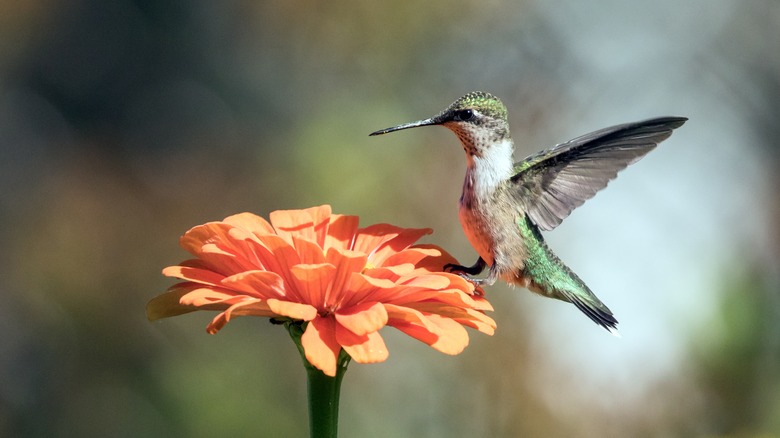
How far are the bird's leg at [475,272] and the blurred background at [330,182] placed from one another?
1.22 m

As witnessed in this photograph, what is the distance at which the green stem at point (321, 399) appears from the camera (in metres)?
0.89

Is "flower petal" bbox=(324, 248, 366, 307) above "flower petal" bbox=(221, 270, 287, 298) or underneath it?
above

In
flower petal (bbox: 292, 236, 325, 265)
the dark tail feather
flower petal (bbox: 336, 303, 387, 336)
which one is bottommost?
flower petal (bbox: 336, 303, 387, 336)

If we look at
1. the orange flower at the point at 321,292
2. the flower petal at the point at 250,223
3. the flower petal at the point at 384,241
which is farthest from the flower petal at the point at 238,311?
the flower petal at the point at 384,241

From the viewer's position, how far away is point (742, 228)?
8.61ft

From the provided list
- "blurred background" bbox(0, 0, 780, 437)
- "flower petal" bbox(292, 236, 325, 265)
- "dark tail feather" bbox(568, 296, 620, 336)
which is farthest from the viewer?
"blurred background" bbox(0, 0, 780, 437)

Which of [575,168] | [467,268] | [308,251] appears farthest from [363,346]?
[575,168]

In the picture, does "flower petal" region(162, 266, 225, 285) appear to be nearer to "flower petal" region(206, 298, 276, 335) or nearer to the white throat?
"flower petal" region(206, 298, 276, 335)

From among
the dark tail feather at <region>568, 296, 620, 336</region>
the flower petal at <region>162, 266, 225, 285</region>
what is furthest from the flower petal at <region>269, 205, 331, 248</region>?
the dark tail feather at <region>568, 296, 620, 336</region>

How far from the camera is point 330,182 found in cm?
267

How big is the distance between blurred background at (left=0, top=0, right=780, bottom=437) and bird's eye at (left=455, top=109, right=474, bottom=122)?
129 centimetres

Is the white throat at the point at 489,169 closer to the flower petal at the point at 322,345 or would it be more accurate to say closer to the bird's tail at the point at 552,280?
the bird's tail at the point at 552,280

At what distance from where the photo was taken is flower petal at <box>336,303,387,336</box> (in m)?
0.81

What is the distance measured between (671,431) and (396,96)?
127 cm
